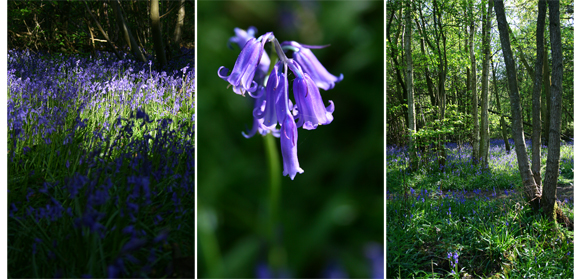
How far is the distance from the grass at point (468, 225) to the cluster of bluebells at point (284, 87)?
757mm

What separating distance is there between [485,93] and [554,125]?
1.51ft

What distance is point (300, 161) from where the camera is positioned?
1.60m

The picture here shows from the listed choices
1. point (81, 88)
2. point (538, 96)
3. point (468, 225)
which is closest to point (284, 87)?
point (81, 88)

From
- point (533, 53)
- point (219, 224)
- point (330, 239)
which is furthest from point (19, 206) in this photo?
point (533, 53)

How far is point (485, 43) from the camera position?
2141mm

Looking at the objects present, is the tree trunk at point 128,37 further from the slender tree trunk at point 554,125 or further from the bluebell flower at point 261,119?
the slender tree trunk at point 554,125

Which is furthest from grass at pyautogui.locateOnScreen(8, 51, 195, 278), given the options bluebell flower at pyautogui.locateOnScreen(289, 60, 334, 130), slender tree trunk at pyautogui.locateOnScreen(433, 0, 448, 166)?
slender tree trunk at pyautogui.locateOnScreen(433, 0, 448, 166)

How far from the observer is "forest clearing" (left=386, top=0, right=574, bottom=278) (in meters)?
2.07

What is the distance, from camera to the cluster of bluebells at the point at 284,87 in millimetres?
1360

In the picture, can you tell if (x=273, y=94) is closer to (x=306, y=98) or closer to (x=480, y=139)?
(x=306, y=98)

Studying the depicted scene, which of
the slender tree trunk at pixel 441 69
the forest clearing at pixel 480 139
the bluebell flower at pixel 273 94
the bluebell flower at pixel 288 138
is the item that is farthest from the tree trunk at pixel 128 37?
the slender tree trunk at pixel 441 69

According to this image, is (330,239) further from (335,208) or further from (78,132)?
(78,132)

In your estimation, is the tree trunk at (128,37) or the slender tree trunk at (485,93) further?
the slender tree trunk at (485,93)

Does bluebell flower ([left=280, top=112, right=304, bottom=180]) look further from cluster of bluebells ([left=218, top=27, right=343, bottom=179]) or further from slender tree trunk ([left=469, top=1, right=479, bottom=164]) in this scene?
slender tree trunk ([left=469, top=1, right=479, bottom=164])
